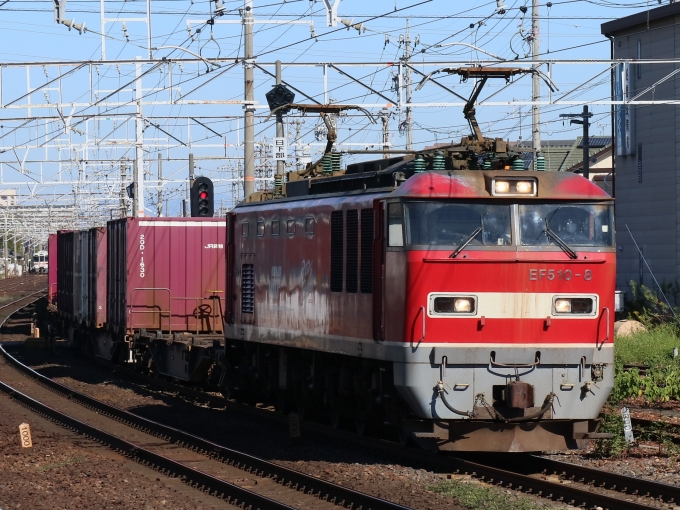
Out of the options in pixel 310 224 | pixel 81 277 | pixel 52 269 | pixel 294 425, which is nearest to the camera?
pixel 310 224

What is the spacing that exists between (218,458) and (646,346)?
13.4 meters

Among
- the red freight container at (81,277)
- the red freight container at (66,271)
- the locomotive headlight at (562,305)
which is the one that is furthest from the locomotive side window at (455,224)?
the red freight container at (66,271)

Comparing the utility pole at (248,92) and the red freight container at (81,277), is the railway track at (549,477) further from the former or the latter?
the red freight container at (81,277)

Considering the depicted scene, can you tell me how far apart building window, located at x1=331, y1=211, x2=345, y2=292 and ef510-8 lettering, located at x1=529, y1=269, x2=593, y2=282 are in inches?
100

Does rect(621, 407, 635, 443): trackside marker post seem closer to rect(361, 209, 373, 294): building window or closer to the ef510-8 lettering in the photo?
the ef510-8 lettering

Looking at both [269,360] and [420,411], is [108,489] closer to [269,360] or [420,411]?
[420,411]

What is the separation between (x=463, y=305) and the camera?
12.1 m

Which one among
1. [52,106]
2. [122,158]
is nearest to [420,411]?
[52,106]

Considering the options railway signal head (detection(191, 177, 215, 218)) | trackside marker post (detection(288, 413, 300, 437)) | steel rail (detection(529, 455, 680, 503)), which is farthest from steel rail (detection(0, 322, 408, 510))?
railway signal head (detection(191, 177, 215, 218))

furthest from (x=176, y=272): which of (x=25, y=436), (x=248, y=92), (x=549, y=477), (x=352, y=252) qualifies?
(x=549, y=477)

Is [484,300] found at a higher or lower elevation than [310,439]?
higher

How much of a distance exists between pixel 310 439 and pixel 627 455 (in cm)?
416

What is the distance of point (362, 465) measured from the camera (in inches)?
506

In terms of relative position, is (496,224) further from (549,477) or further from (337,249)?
(549,477)
